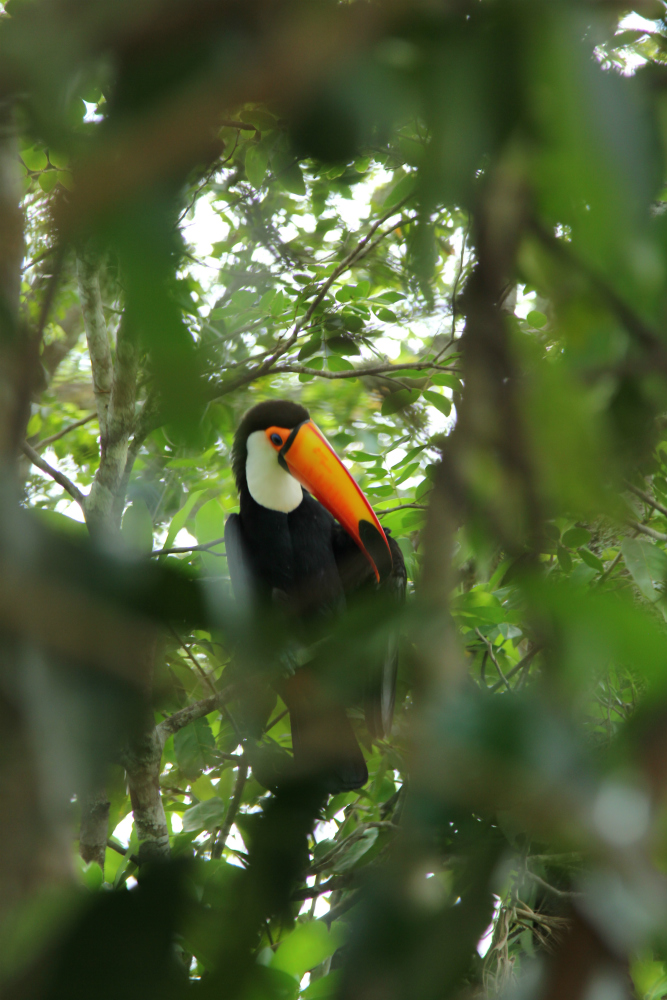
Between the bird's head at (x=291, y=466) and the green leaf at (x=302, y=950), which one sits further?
the bird's head at (x=291, y=466)

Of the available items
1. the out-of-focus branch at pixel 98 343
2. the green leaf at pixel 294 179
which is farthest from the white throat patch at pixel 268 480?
the green leaf at pixel 294 179

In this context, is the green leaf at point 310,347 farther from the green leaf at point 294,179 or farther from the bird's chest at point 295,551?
the green leaf at point 294,179

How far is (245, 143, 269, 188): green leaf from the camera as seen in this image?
917 mm

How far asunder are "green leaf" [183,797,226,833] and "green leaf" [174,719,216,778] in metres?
0.09

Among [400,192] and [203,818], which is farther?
[203,818]

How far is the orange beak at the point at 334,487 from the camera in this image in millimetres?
2229

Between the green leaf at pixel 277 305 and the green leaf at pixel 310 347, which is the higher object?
the green leaf at pixel 310 347

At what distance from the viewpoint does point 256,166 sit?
1021 millimetres

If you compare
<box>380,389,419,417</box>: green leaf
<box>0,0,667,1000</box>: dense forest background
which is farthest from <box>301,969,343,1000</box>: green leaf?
<box>380,389,419,417</box>: green leaf

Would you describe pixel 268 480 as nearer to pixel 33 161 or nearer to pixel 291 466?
pixel 291 466

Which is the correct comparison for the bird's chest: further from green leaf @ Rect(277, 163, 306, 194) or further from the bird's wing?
green leaf @ Rect(277, 163, 306, 194)

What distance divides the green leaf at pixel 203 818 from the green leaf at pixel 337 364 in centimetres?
106

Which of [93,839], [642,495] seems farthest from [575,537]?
[93,839]

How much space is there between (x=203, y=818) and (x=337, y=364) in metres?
1.10
